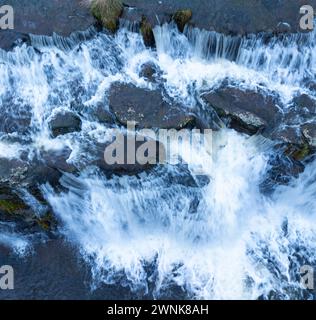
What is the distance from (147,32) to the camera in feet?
43.1

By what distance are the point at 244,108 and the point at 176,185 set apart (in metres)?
2.41

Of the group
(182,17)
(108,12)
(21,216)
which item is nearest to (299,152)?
(182,17)

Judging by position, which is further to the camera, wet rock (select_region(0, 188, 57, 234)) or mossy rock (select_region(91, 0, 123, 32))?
mossy rock (select_region(91, 0, 123, 32))

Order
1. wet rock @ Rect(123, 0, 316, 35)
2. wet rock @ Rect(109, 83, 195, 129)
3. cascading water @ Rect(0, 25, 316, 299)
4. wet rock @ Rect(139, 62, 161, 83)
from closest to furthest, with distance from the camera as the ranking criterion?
wet rock @ Rect(109, 83, 195, 129) < cascading water @ Rect(0, 25, 316, 299) < wet rock @ Rect(139, 62, 161, 83) < wet rock @ Rect(123, 0, 316, 35)

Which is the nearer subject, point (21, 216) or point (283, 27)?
point (21, 216)

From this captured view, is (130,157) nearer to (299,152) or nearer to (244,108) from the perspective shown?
(244,108)

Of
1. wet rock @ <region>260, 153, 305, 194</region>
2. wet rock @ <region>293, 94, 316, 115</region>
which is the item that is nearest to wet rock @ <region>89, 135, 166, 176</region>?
wet rock @ <region>260, 153, 305, 194</region>

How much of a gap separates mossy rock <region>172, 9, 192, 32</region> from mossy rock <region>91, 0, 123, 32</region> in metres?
1.40

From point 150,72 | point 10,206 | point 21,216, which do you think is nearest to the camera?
point 10,206

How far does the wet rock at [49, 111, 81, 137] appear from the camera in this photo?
12.6 m

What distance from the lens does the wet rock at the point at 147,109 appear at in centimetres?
1232

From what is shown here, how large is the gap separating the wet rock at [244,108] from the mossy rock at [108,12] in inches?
117

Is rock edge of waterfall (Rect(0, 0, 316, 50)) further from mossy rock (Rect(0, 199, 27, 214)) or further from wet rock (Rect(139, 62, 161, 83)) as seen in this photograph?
mossy rock (Rect(0, 199, 27, 214))
